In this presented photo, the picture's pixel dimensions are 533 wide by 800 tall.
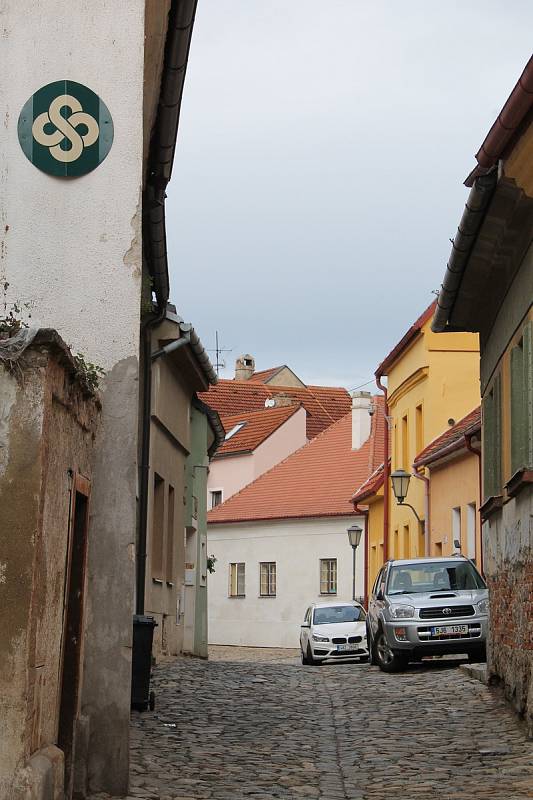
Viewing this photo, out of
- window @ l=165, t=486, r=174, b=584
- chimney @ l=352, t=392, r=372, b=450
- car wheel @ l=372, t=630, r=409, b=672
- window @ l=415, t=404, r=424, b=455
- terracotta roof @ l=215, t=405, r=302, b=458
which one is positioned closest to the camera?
car wheel @ l=372, t=630, r=409, b=672

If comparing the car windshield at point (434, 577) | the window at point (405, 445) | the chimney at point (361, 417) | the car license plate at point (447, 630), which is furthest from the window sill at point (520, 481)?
the chimney at point (361, 417)

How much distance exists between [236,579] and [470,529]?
2189cm

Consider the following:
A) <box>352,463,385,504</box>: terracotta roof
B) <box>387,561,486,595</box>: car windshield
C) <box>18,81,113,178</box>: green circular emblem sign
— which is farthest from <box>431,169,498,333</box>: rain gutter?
<box>352,463,385,504</box>: terracotta roof

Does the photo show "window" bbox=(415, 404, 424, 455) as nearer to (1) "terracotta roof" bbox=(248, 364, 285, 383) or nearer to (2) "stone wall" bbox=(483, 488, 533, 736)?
(2) "stone wall" bbox=(483, 488, 533, 736)

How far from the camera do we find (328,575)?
153 ft

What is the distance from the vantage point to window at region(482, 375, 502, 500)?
631 inches

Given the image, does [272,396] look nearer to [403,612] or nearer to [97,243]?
[403,612]

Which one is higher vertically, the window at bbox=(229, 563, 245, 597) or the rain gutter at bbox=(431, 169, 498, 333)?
the rain gutter at bbox=(431, 169, 498, 333)

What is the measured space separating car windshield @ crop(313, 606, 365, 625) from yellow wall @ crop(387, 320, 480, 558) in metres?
5.09

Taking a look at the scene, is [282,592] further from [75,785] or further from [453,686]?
[75,785]

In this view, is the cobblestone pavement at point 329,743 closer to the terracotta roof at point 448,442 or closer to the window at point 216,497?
the terracotta roof at point 448,442

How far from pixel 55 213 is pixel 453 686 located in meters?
9.77

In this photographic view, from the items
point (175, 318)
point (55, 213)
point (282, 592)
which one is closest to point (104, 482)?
point (55, 213)

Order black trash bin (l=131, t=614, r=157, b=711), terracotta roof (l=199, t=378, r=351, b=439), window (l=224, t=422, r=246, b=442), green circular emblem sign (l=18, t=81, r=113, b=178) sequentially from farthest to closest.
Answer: terracotta roof (l=199, t=378, r=351, b=439) → window (l=224, t=422, r=246, b=442) → black trash bin (l=131, t=614, r=157, b=711) → green circular emblem sign (l=18, t=81, r=113, b=178)
